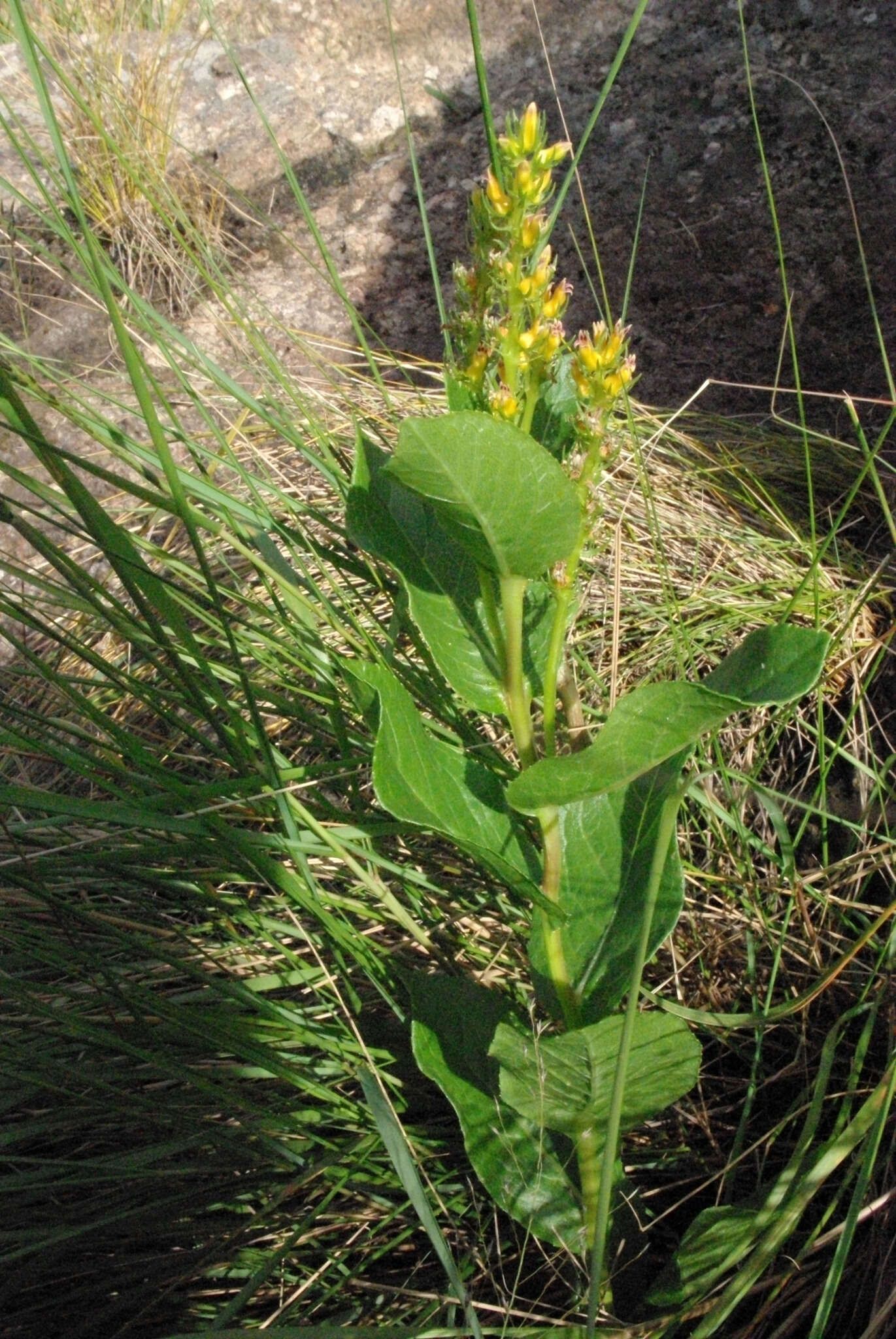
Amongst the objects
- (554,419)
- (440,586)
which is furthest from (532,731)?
(554,419)

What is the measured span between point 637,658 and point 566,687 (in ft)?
1.29

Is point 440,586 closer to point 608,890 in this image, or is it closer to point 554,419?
point 554,419

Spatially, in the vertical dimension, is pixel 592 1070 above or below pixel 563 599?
below

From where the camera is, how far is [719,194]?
92.1 inches

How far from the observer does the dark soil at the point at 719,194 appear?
2.07 meters

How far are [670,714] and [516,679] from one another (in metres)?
0.17

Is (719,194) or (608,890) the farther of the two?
(719,194)

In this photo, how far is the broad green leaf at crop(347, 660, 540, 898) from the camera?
71cm

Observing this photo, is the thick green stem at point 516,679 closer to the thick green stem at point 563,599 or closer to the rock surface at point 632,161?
the thick green stem at point 563,599

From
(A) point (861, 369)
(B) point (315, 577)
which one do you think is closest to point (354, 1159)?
(B) point (315, 577)

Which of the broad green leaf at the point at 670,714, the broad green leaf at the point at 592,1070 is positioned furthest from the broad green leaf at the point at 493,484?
the broad green leaf at the point at 592,1070

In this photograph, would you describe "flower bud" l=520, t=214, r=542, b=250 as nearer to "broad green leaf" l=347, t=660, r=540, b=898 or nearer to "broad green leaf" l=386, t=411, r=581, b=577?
"broad green leaf" l=386, t=411, r=581, b=577

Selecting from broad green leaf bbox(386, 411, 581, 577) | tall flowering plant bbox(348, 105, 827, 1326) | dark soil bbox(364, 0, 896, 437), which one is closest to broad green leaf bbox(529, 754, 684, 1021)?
tall flowering plant bbox(348, 105, 827, 1326)

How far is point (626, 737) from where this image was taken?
0.71 m
